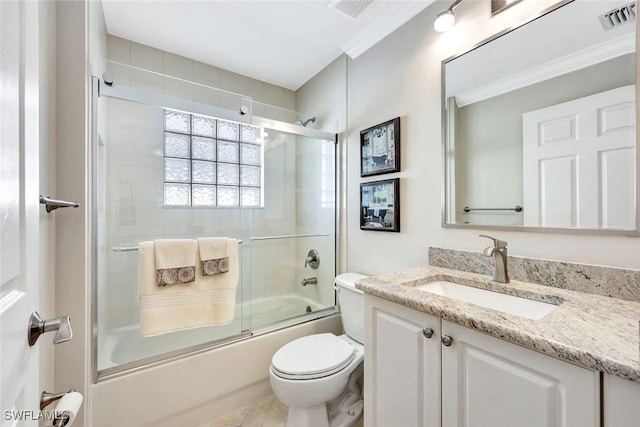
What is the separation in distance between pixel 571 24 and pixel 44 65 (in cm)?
196

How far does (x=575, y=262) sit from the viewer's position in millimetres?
1016

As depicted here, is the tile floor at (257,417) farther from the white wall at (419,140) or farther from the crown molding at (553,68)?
the crown molding at (553,68)

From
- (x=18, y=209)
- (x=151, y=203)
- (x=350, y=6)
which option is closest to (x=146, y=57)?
(x=151, y=203)

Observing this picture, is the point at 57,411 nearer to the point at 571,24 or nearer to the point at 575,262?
the point at 575,262

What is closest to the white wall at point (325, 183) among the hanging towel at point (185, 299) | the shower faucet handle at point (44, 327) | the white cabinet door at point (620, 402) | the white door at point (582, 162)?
the hanging towel at point (185, 299)

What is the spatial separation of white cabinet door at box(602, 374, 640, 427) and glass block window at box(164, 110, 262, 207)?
1887 mm

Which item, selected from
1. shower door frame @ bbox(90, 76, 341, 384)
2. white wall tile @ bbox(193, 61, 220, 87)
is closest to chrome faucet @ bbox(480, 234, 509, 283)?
shower door frame @ bbox(90, 76, 341, 384)

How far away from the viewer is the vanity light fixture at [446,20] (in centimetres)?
131

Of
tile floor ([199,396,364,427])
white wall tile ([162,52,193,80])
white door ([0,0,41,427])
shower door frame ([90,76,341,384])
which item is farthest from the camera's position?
white wall tile ([162,52,193,80])

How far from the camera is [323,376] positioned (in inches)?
50.0

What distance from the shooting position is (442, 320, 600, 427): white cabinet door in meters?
0.61

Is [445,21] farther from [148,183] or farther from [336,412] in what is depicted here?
[336,412]

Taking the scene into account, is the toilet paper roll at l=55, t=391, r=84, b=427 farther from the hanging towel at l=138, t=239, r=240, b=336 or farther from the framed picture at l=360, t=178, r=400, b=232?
the framed picture at l=360, t=178, r=400, b=232

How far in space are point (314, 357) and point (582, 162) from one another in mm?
1458
